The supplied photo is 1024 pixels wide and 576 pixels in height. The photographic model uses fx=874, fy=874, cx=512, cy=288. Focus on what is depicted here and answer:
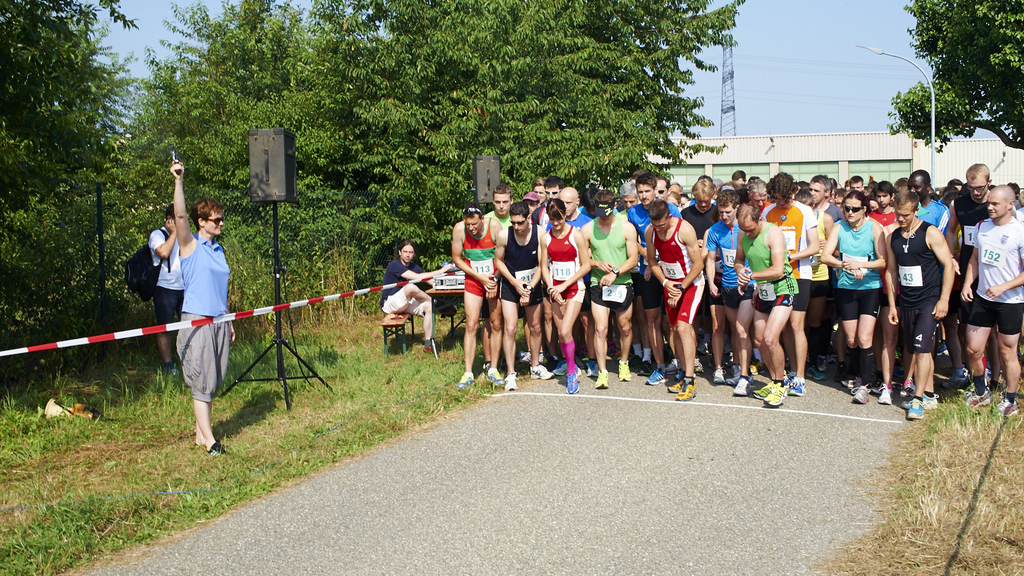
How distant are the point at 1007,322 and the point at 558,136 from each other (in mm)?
9572

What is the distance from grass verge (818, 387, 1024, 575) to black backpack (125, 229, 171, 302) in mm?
7292

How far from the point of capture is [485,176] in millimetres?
11945

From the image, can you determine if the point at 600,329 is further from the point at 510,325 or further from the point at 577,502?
the point at 577,502

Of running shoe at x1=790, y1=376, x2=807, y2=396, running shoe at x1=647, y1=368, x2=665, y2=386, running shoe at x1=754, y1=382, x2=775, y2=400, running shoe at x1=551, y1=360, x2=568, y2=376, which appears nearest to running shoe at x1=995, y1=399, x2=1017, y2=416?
running shoe at x1=790, y1=376, x2=807, y2=396

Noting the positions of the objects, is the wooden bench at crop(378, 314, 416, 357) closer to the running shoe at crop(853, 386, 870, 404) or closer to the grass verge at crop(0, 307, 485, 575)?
the grass verge at crop(0, 307, 485, 575)

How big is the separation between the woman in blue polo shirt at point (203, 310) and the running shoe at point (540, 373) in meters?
3.56

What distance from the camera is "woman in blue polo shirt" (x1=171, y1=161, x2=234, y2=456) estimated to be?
652 cm

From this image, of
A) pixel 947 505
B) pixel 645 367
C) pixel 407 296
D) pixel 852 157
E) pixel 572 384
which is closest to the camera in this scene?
pixel 947 505

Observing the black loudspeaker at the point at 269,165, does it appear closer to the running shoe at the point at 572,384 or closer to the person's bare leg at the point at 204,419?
the person's bare leg at the point at 204,419

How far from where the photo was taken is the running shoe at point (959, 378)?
8.60 meters

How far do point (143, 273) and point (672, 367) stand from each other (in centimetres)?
577

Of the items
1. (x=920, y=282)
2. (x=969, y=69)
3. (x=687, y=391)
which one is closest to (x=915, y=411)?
(x=920, y=282)

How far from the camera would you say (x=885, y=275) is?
795 centimetres

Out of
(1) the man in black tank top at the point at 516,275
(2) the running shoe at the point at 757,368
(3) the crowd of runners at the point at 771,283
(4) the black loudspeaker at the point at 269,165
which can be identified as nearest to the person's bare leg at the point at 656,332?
(3) the crowd of runners at the point at 771,283
